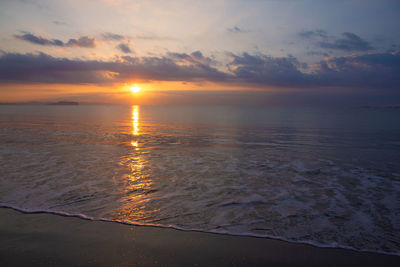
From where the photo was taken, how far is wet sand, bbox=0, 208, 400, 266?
15.0ft

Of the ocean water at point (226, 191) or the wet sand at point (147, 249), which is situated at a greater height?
the wet sand at point (147, 249)

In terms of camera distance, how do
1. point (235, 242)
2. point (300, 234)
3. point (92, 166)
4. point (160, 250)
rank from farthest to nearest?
point (92, 166)
point (300, 234)
point (235, 242)
point (160, 250)

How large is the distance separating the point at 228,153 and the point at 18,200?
36.2 feet

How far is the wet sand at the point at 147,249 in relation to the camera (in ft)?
15.0

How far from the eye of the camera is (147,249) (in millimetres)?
4941

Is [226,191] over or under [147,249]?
under

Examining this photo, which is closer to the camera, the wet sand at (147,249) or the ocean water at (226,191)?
the wet sand at (147,249)

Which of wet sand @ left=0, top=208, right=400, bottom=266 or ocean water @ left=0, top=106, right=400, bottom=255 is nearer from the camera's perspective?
wet sand @ left=0, top=208, right=400, bottom=266

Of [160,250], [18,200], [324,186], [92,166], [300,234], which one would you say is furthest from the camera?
[92,166]

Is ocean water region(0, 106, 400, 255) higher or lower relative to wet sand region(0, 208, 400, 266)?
lower

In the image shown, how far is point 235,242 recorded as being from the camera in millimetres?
5305

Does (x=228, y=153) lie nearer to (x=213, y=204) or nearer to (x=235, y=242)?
(x=213, y=204)

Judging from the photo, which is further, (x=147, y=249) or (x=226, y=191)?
(x=226, y=191)

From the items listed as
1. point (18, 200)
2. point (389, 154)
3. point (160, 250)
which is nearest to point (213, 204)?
point (160, 250)
